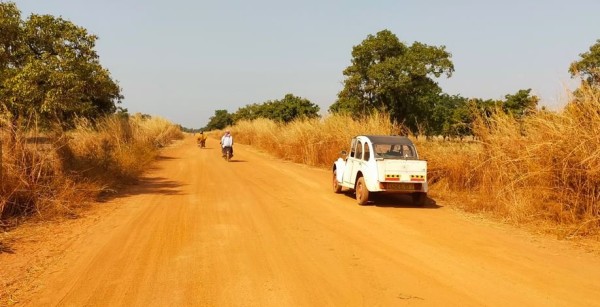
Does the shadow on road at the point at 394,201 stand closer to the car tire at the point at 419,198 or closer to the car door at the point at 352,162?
the car tire at the point at 419,198

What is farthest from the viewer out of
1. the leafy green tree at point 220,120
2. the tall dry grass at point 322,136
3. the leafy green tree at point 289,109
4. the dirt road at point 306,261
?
the leafy green tree at point 220,120

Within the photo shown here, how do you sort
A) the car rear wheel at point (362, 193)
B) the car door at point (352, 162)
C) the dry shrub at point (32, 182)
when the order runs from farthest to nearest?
the car door at point (352, 162)
the car rear wheel at point (362, 193)
the dry shrub at point (32, 182)

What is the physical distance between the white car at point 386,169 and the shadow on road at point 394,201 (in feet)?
0.89

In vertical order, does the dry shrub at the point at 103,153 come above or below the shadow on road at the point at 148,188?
above

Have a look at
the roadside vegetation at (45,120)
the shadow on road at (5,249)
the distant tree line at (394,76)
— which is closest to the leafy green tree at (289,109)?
the distant tree line at (394,76)

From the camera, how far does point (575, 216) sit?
8672 mm

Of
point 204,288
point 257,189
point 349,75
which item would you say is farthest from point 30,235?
point 349,75

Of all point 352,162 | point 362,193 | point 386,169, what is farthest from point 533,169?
point 352,162

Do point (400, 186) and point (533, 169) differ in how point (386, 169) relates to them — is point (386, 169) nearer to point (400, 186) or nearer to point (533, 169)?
point (400, 186)

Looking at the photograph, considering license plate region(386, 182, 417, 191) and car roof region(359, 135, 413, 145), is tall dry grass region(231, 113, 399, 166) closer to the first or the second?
car roof region(359, 135, 413, 145)

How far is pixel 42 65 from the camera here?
11.8 metres

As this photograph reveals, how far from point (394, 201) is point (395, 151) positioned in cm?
142

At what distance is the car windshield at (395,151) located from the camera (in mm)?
12241

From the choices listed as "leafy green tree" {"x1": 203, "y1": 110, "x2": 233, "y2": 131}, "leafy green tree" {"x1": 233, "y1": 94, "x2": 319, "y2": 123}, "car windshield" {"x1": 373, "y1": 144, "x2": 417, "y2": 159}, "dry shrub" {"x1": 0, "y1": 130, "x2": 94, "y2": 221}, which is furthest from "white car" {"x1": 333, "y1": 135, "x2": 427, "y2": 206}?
"leafy green tree" {"x1": 203, "y1": 110, "x2": 233, "y2": 131}
